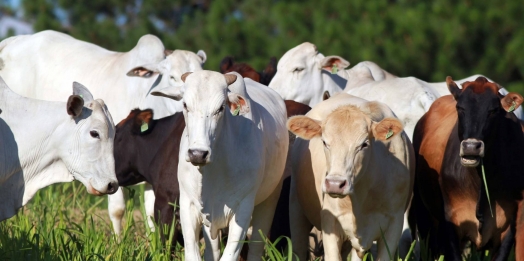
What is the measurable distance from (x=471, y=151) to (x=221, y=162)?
1643 millimetres

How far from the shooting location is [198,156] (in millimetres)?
5445

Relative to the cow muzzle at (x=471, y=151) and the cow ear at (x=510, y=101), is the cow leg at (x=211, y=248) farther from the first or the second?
the cow ear at (x=510, y=101)

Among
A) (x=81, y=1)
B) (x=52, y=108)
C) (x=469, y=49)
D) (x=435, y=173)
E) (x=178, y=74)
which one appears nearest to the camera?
(x=52, y=108)

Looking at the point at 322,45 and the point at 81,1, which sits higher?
the point at 81,1

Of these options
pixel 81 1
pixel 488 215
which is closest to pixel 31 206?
pixel 488 215

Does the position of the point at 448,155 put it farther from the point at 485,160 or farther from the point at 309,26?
the point at 309,26

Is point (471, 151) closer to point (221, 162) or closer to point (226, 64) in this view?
point (221, 162)

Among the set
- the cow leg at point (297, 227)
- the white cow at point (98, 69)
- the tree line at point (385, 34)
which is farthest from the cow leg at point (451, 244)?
the tree line at point (385, 34)

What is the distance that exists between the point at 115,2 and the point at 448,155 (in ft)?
61.1

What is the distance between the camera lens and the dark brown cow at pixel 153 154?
705 cm

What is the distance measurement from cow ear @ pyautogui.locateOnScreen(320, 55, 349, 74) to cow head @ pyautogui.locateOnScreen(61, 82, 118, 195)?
462 cm

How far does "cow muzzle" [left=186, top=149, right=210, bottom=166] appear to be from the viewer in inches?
215

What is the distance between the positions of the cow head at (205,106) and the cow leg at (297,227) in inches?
47.9

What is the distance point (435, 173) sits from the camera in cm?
708
